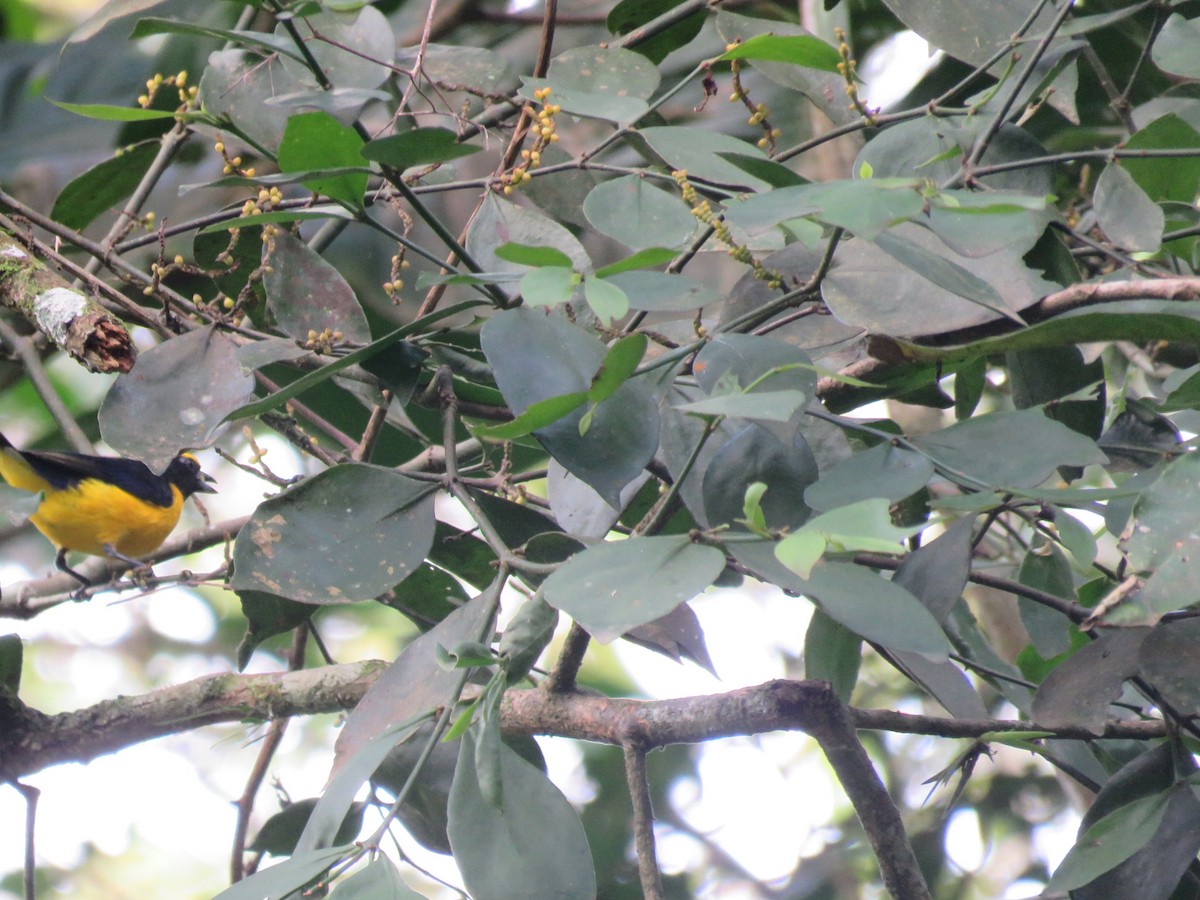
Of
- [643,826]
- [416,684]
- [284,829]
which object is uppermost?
[416,684]

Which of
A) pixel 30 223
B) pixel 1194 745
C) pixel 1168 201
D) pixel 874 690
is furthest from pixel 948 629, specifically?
pixel 874 690

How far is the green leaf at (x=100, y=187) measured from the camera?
132 cm

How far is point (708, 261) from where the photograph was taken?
2064 mm

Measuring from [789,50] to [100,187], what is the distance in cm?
A: 89

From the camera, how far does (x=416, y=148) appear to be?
2.68 feet

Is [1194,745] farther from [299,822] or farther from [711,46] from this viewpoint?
[711,46]

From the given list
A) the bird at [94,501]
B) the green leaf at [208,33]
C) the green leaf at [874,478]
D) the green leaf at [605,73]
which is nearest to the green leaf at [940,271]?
the green leaf at [874,478]

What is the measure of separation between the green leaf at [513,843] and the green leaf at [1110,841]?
350 mm

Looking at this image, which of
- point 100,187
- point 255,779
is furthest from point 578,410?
point 255,779

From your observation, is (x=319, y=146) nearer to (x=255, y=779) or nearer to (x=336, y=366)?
(x=336, y=366)

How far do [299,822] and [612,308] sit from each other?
94 cm

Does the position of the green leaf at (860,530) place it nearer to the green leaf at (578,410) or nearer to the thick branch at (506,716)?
the green leaf at (578,410)

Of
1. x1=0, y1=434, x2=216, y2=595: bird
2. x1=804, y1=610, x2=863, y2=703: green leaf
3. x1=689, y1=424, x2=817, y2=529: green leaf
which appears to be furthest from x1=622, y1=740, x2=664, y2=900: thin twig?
x1=0, y1=434, x2=216, y2=595: bird

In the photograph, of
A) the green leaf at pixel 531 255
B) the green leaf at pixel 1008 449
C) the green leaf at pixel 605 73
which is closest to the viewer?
the green leaf at pixel 531 255
